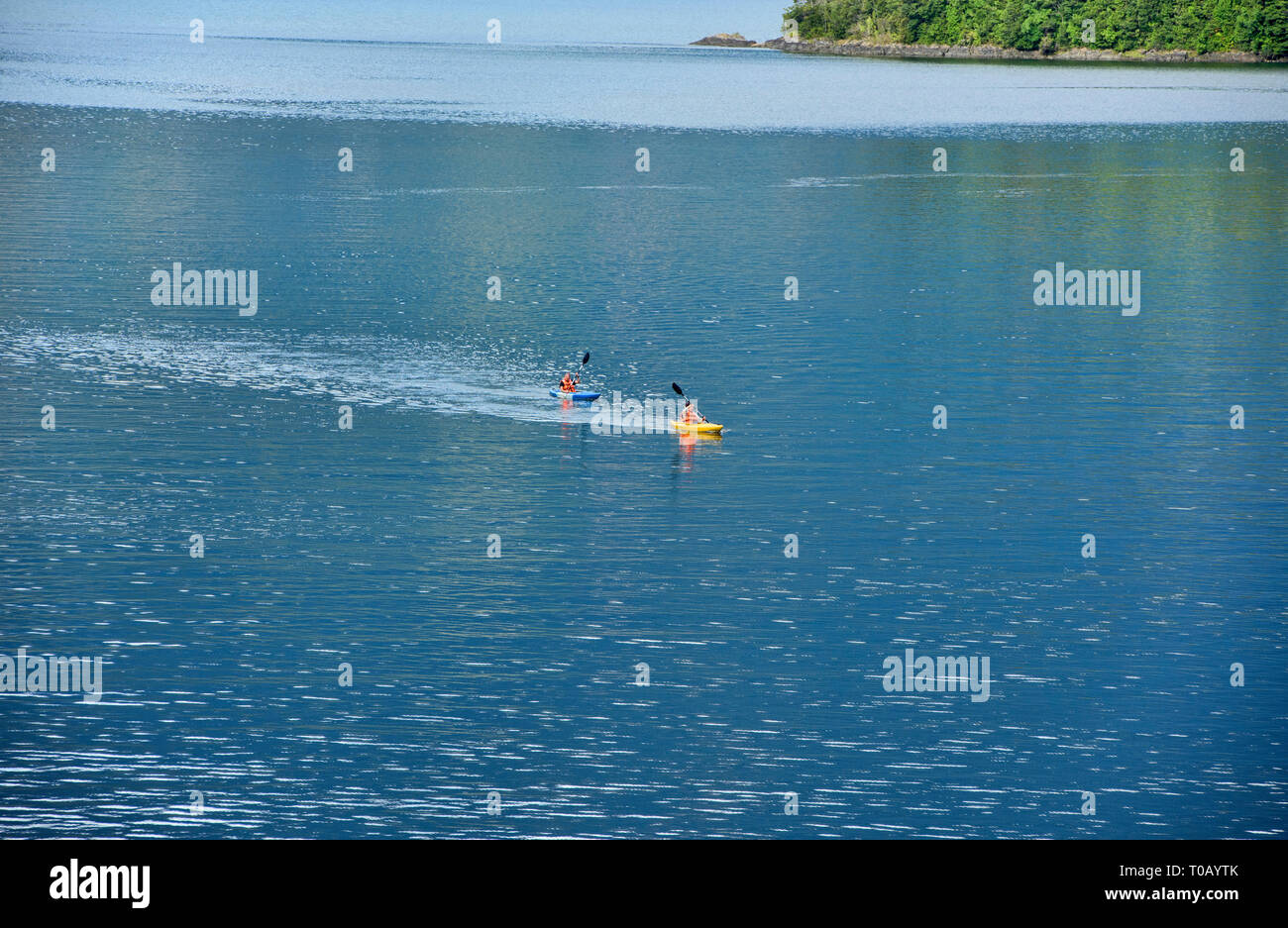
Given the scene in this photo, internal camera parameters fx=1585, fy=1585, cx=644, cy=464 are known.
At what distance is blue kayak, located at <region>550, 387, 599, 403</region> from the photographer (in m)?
60.3

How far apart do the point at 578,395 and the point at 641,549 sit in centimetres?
1645

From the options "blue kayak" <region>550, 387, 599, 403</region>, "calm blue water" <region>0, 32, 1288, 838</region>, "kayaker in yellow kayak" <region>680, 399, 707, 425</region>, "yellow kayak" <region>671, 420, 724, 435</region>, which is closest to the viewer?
"calm blue water" <region>0, 32, 1288, 838</region>

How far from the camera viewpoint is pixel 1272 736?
34531mm

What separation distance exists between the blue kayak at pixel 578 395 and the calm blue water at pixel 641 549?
3.55 feet

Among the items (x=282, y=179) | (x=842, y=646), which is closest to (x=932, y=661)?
(x=842, y=646)

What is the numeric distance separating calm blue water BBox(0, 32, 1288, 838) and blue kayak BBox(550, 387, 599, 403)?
1084 mm

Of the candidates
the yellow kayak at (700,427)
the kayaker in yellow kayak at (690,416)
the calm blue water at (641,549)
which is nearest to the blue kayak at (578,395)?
the calm blue water at (641,549)

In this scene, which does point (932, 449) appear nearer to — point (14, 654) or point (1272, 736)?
point (1272, 736)

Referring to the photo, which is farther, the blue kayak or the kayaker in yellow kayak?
the blue kayak

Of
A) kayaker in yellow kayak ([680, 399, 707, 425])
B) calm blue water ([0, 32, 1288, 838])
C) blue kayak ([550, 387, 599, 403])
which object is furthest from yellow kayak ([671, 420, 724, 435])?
blue kayak ([550, 387, 599, 403])

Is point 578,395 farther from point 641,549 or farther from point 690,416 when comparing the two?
point 641,549

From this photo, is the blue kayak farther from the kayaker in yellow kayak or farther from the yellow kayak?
the yellow kayak

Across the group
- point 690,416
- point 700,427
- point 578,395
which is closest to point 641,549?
point 700,427
